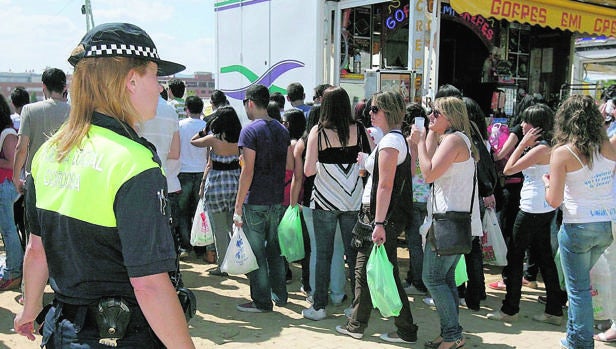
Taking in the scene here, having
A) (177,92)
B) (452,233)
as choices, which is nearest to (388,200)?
(452,233)

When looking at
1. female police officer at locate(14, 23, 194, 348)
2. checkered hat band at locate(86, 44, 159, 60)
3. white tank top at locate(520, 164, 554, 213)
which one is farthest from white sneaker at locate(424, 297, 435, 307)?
checkered hat band at locate(86, 44, 159, 60)

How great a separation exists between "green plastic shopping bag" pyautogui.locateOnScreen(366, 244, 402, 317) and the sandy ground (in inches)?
16.5

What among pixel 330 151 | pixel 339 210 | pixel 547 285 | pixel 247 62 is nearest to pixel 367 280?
pixel 339 210

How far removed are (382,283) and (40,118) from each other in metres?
3.19

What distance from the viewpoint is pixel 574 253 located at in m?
3.61

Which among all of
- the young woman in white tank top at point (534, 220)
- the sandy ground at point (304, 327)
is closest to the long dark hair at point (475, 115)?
the young woman in white tank top at point (534, 220)

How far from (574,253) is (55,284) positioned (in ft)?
10.3

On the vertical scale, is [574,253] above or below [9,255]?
above

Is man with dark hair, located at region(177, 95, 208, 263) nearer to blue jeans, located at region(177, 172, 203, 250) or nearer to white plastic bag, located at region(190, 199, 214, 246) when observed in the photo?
blue jeans, located at region(177, 172, 203, 250)

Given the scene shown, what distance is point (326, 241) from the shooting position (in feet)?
14.8

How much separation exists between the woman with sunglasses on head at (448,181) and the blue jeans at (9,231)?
12.2 feet

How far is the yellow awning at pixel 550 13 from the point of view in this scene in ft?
21.6

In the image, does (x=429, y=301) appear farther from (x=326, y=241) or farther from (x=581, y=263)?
(x=581, y=263)

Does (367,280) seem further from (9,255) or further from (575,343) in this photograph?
(9,255)
